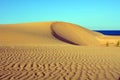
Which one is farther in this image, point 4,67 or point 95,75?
point 4,67

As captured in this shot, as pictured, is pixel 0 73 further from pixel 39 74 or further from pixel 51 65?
pixel 51 65

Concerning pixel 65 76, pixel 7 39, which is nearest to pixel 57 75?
pixel 65 76

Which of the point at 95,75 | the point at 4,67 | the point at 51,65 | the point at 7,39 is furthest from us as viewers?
the point at 7,39

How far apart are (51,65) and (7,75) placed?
8.00 feet

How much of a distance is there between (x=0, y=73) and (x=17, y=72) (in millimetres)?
553

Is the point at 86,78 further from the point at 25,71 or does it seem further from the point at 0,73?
the point at 0,73

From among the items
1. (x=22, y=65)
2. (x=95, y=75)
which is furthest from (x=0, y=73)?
(x=95, y=75)

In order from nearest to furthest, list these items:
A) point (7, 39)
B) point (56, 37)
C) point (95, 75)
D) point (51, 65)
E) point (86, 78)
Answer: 1. point (86, 78)
2. point (95, 75)
3. point (51, 65)
4. point (7, 39)
5. point (56, 37)

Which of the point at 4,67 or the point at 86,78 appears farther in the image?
the point at 4,67

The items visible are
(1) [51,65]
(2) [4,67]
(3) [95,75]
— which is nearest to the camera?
(3) [95,75]

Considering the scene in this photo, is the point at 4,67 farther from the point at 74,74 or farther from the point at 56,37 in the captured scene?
the point at 56,37

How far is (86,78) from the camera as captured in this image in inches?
293

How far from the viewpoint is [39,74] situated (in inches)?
310

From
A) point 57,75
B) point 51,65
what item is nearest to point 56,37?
point 51,65
